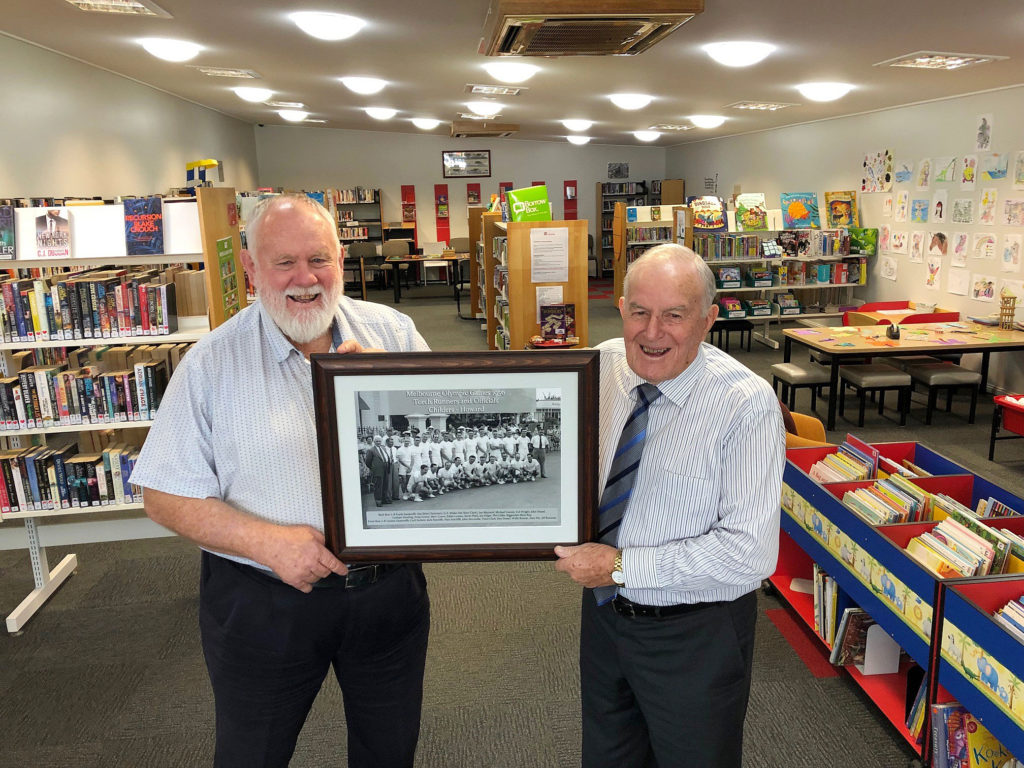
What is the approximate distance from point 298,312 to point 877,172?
9.36m

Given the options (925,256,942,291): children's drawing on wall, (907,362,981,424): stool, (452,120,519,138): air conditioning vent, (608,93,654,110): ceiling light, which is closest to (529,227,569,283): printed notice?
(608,93,654,110): ceiling light

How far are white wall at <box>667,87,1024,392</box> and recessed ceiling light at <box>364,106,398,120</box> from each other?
6.10 m

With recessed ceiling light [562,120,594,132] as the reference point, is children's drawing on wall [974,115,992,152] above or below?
below

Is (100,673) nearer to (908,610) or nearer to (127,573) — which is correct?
(127,573)

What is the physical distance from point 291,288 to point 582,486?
79 centimetres

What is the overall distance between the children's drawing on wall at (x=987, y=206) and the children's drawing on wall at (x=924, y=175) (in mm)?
972

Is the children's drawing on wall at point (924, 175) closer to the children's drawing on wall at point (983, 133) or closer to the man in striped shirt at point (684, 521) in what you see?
the children's drawing on wall at point (983, 133)

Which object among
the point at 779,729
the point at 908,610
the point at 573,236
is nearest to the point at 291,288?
the point at 908,610

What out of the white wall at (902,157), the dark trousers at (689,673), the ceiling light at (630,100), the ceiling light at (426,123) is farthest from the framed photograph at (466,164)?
the dark trousers at (689,673)

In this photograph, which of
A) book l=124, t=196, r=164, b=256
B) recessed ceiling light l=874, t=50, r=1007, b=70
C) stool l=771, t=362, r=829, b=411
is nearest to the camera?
book l=124, t=196, r=164, b=256

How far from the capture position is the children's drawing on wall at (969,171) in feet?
23.9

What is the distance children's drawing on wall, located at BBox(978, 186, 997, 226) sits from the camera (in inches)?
277

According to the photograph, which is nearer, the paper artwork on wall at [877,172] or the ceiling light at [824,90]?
the ceiling light at [824,90]

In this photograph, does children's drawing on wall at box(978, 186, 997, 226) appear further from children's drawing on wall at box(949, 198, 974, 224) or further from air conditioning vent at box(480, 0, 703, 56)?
air conditioning vent at box(480, 0, 703, 56)
